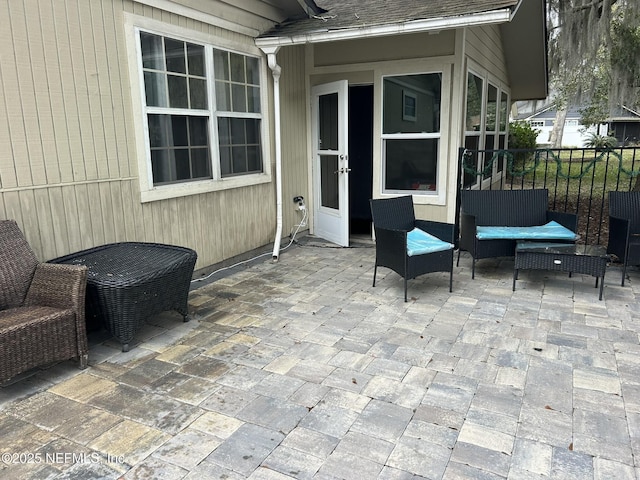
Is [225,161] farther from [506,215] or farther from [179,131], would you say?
[506,215]

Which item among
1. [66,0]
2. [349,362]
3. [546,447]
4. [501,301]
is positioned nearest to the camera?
[546,447]

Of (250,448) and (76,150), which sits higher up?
(76,150)

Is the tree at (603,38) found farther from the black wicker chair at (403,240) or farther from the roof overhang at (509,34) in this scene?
the black wicker chair at (403,240)

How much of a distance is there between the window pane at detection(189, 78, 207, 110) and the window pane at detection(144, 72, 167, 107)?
33 centimetres

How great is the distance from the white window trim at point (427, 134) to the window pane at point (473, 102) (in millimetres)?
581

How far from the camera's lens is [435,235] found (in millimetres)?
4539

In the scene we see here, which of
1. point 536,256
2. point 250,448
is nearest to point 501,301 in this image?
point 536,256

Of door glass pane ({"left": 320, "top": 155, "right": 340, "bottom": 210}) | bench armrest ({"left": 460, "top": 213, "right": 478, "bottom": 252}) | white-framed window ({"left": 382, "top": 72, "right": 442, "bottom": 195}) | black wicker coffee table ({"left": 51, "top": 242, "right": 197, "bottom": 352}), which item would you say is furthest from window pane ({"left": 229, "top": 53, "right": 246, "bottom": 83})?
bench armrest ({"left": 460, "top": 213, "right": 478, "bottom": 252})

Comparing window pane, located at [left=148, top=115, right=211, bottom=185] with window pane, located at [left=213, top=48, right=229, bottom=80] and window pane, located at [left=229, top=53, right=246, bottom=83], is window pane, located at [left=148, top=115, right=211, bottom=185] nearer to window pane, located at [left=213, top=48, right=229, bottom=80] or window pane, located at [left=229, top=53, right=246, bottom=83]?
window pane, located at [left=213, top=48, right=229, bottom=80]

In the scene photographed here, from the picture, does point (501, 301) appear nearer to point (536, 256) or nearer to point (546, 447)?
point (536, 256)

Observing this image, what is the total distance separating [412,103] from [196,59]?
267cm

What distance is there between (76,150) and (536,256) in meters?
3.94

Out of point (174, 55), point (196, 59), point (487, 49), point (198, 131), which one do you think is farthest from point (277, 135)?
point (487, 49)

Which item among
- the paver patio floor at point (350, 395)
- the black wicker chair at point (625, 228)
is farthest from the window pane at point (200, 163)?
the black wicker chair at point (625, 228)
